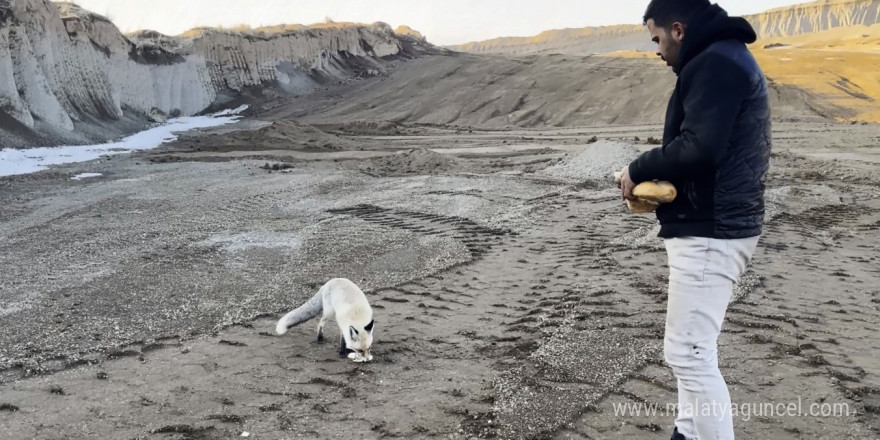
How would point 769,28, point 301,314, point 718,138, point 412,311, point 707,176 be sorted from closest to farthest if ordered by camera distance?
point 718,138, point 707,176, point 301,314, point 412,311, point 769,28

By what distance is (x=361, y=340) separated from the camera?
452cm

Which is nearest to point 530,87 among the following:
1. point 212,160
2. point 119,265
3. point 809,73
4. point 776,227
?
point 809,73

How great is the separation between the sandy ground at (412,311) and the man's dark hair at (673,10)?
2.07 m

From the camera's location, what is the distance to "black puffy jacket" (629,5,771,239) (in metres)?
2.36

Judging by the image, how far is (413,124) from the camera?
95.9 feet

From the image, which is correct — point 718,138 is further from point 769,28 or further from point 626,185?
point 769,28

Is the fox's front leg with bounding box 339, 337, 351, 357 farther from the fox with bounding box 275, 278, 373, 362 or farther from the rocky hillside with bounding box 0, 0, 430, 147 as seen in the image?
the rocky hillside with bounding box 0, 0, 430, 147

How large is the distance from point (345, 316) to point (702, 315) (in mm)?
2726

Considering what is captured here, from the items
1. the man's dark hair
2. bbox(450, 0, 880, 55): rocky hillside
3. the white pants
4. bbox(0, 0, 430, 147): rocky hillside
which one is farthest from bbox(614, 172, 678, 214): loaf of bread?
bbox(450, 0, 880, 55): rocky hillside

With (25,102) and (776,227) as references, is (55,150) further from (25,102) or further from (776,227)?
(776,227)

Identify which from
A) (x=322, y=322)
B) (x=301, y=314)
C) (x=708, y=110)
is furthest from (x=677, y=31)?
(x=301, y=314)

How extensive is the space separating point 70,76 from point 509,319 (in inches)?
982

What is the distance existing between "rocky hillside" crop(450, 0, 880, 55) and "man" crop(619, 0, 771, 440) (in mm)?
93396

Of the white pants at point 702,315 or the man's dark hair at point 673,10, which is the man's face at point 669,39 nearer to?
the man's dark hair at point 673,10
